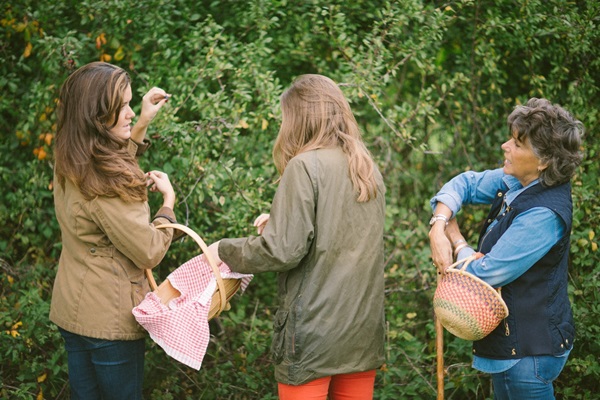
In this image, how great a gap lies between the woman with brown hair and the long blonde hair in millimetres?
628

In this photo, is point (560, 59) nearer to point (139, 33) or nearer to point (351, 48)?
point (351, 48)

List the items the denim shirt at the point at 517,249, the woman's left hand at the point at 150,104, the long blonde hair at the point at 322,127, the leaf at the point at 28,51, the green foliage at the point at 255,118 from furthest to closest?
the leaf at the point at 28,51 < the green foliage at the point at 255,118 < the woman's left hand at the point at 150,104 < the long blonde hair at the point at 322,127 < the denim shirt at the point at 517,249

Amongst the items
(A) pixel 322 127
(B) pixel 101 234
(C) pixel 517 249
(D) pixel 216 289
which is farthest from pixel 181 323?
(C) pixel 517 249

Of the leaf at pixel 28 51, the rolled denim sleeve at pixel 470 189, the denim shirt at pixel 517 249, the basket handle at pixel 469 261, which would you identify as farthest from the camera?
the leaf at pixel 28 51

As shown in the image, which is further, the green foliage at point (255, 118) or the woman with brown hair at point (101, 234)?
the green foliage at point (255, 118)

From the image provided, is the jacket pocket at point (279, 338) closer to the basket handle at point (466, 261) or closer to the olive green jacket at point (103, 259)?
the olive green jacket at point (103, 259)

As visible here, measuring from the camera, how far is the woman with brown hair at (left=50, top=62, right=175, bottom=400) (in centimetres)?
271

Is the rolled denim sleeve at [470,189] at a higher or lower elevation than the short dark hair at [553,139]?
lower

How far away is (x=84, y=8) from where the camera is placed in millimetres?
4238

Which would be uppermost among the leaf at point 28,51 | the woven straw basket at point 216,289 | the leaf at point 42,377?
the leaf at point 28,51

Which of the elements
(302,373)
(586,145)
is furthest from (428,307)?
(302,373)

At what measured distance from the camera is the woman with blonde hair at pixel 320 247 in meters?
2.68

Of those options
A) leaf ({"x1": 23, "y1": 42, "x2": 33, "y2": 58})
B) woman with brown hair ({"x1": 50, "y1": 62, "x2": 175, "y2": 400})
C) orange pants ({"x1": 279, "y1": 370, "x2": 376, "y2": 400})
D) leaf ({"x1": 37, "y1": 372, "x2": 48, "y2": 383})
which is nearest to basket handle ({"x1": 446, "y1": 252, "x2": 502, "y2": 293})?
orange pants ({"x1": 279, "y1": 370, "x2": 376, "y2": 400})

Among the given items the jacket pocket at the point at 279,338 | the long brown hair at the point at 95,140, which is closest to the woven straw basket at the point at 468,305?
the jacket pocket at the point at 279,338
